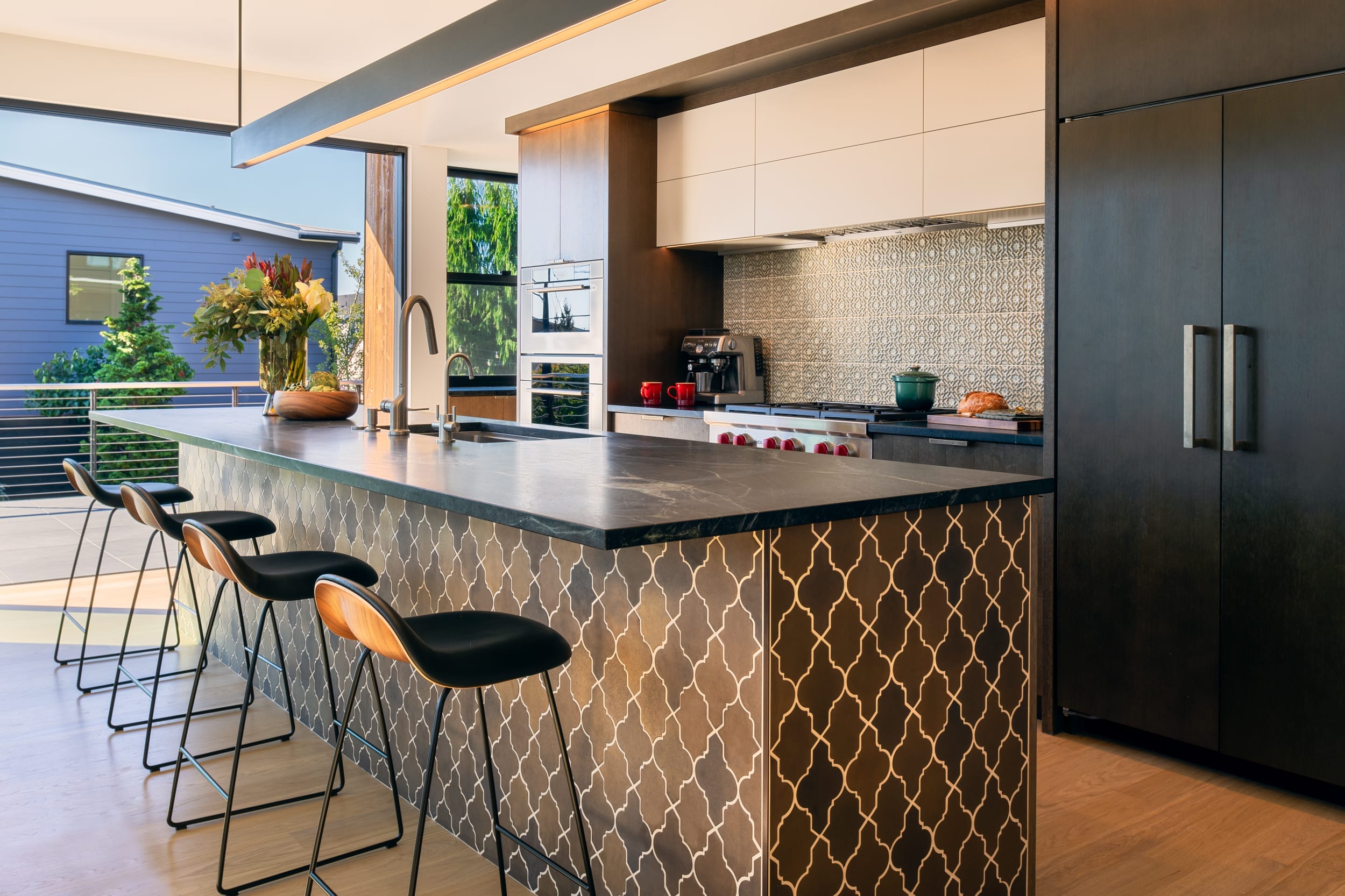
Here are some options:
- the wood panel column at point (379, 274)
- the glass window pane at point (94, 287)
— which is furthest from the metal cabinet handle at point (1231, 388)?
the glass window pane at point (94, 287)

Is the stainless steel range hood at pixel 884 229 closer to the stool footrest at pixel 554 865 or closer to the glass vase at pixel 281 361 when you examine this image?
the glass vase at pixel 281 361

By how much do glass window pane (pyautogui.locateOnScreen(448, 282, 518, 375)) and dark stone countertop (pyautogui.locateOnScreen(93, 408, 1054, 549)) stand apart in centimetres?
400

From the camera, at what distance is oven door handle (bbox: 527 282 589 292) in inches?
217

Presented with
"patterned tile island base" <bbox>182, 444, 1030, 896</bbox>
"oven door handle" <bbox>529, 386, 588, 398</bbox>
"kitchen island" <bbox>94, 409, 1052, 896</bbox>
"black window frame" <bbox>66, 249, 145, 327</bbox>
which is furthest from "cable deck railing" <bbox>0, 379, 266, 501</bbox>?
"patterned tile island base" <bbox>182, 444, 1030, 896</bbox>

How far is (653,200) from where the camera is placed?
5.43 meters

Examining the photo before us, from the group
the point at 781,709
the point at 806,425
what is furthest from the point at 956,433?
the point at 781,709

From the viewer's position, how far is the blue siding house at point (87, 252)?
28.1 ft

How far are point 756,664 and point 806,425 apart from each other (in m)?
2.52

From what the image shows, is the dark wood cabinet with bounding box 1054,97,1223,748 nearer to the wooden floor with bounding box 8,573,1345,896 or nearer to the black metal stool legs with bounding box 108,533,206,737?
the wooden floor with bounding box 8,573,1345,896

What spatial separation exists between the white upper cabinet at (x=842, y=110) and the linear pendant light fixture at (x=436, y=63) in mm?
1688

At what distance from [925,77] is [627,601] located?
9.18ft

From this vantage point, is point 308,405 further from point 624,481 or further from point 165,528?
point 624,481

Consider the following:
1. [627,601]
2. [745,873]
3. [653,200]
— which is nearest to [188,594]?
[653,200]

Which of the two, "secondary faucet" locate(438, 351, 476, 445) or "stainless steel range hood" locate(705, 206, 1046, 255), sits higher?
"stainless steel range hood" locate(705, 206, 1046, 255)
